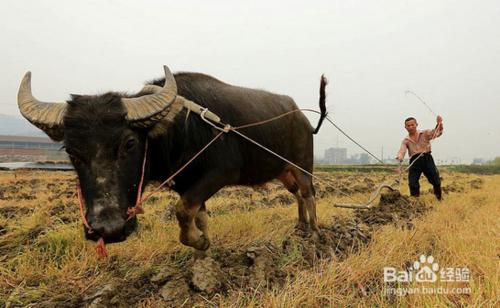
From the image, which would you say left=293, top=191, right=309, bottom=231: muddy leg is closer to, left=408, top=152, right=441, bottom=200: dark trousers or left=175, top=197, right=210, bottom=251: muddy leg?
left=175, top=197, right=210, bottom=251: muddy leg

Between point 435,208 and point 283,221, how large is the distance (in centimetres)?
260

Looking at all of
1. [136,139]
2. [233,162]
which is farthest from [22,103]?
[233,162]

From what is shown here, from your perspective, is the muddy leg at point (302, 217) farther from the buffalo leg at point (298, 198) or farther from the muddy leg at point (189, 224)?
the muddy leg at point (189, 224)

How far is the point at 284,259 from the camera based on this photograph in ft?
9.07

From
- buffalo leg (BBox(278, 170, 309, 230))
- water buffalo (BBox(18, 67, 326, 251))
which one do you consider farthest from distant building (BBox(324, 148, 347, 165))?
water buffalo (BBox(18, 67, 326, 251))

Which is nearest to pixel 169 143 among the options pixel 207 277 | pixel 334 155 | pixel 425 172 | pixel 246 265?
pixel 207 277

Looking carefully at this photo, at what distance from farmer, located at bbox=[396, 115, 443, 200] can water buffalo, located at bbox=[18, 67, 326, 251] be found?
257cm

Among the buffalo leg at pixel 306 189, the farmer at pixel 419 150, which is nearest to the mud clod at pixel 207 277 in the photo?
the buffalo leg at pixel 306 189

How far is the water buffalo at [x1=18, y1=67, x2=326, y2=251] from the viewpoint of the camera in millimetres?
1995

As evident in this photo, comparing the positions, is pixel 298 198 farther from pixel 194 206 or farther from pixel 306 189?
pixel 194 206

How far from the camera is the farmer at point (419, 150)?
231 inches

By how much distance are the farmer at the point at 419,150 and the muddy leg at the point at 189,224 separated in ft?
14.7

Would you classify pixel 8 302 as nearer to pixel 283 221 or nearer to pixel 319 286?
pixel 319 286

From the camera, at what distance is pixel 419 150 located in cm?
591
